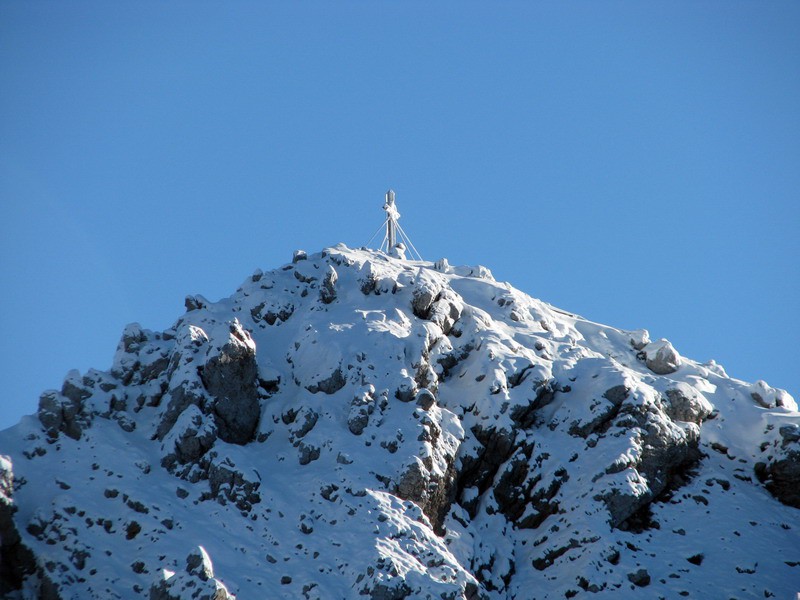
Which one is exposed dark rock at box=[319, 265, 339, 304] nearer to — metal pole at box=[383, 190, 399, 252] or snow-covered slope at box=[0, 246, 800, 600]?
snow-covered slope at box=[0, 246, 800, 600]

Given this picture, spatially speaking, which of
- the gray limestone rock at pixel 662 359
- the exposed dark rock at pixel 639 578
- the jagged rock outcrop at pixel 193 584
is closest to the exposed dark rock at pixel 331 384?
the jagged rock outcrop at pixel 193 584

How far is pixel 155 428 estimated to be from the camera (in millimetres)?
54406

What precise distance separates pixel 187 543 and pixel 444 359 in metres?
20.8

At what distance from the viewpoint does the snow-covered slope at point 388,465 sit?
4709cm

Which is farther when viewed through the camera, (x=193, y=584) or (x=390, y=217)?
A: (x=390, y=217)

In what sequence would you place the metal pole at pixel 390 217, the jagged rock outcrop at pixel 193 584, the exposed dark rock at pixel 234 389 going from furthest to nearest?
1. the metal pole at pixel 390 217
2. the exposed dark rock at pixel 234 389
3. the jagged rock outcrop at pixel 193 584

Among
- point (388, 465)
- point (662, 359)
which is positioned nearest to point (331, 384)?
point (388, 465)

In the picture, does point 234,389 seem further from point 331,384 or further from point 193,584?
point 193,584

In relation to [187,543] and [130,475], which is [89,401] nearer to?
[130,475]

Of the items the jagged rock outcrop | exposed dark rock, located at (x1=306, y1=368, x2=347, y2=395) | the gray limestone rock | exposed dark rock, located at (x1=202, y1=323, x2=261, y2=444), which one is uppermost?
the gray limestone rock

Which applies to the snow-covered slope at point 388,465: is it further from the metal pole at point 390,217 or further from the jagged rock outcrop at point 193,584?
the metal pole at point 390,217

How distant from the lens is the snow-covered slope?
1854 inches

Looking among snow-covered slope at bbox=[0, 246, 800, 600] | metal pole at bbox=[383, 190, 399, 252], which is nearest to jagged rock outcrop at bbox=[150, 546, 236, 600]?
snow-covered slope at bbox=[0, 246, 800, 600]

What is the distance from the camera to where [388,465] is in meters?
52.8
